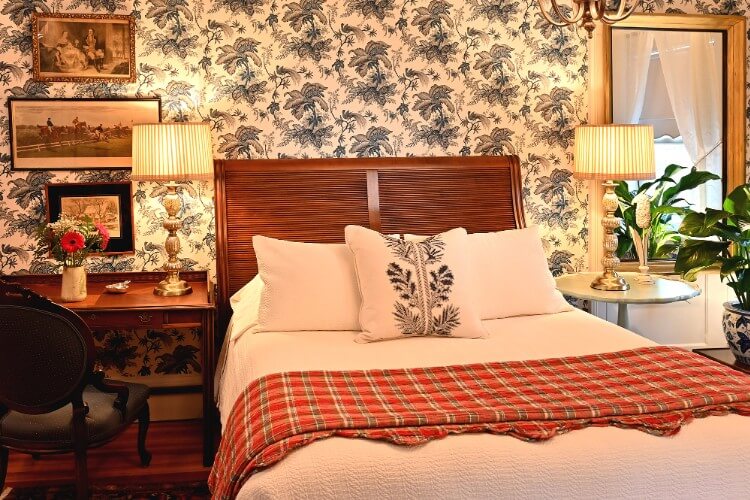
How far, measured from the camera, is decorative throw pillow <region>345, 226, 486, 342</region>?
348 centimetres

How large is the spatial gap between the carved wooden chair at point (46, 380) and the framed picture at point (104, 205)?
98cm

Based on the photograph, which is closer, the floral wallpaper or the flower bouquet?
the flower bouquet

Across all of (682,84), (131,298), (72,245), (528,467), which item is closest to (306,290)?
(131,298)

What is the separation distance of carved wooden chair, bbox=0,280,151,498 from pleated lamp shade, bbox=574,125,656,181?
8.29 feet

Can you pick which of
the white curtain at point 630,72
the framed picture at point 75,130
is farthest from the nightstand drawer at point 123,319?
the white curtain at point 630,72

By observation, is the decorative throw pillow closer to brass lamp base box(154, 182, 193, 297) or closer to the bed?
the bed

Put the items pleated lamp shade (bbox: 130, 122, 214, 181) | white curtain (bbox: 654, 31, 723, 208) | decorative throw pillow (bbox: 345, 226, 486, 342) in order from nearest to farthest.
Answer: decorative throw pillow (bbox: 345, 226, 486, 342)
pleated lamp shade (bbox: 130, 122, 214, 181)
white curtain (bbox: 654, 31, 723, 208)

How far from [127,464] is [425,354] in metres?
1.53

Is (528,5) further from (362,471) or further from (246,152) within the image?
(362,471)

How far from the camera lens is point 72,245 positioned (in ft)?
12.3

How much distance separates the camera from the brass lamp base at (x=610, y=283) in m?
4.29

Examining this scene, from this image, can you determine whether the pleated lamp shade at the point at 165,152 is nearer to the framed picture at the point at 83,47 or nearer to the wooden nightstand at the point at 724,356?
the framed picture at the point at 83,47

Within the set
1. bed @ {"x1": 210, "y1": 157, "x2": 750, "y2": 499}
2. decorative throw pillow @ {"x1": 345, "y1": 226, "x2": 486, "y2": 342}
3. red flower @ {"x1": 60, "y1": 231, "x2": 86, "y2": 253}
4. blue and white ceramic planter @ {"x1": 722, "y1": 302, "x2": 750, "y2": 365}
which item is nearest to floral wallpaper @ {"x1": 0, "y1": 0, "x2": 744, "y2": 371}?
bed @ {"x1": 210, "y1": 157, "x2": 750, "y2": 499}

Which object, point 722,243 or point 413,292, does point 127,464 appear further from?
point 722,243
